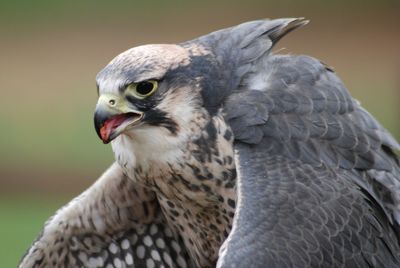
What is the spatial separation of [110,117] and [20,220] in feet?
21.0

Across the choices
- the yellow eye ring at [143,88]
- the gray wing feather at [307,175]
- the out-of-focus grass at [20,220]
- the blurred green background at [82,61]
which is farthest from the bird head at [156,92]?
the blurred green background at [82,61]

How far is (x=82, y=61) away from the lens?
14.1 meters

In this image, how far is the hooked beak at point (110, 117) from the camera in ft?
19.9

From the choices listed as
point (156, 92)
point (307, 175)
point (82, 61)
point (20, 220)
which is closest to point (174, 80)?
point (156, 92)

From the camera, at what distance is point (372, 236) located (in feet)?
20.1

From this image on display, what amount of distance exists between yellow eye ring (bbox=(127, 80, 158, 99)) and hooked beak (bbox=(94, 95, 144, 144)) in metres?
0.07

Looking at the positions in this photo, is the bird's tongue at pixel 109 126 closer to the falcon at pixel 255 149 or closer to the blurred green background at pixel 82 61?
the falcon at pixel 255 149

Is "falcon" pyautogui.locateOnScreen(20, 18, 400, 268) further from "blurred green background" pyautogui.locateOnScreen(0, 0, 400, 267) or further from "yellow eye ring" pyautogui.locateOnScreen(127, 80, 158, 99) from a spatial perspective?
"blurred green background" pyautogui.locateOnScreen(0, 0, 400, 267)

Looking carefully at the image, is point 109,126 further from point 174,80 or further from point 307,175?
point 307,175

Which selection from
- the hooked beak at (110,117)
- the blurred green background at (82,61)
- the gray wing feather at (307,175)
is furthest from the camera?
the blurred green background at (82,61)

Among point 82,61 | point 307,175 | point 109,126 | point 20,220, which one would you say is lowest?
point 20,220

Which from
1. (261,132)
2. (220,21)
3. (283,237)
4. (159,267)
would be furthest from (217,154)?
(220,21)

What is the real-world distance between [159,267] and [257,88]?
134cm

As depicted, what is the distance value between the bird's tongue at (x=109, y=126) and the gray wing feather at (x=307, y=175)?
1.70 ft
